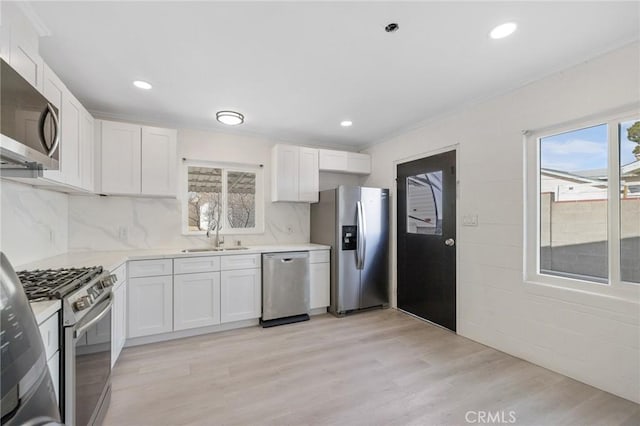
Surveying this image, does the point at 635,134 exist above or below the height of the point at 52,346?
above

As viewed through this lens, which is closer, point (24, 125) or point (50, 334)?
point (50, 334)

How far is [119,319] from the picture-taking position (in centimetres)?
245

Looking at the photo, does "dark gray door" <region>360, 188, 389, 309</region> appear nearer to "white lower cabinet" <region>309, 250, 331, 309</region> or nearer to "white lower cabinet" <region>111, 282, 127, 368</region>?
"white lower cabinet" <region>309, 250, 331, 309</region>

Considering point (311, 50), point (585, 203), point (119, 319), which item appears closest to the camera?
point (311, 50)

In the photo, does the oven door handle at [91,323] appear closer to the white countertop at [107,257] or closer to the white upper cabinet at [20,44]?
the white countertop at [107,257]

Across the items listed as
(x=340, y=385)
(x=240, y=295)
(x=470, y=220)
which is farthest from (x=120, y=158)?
(x=470, y=220)

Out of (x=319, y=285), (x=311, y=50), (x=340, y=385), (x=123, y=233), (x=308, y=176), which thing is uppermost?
(x=311, y=50)

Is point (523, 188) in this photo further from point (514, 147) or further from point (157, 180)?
point (157, 180)

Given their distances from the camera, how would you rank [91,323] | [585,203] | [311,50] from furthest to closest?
[585,203] → [311,50] → [91,323]

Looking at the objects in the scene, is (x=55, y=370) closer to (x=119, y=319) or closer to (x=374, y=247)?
(x=119, y=319)

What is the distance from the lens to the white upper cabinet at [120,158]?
2.90 metres

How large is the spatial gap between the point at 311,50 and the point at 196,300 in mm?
2645

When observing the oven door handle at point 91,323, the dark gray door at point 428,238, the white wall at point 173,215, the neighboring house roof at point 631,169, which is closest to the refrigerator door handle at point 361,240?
the dark gray door at point 428,238

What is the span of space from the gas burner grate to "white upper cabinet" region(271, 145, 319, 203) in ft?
7.57
